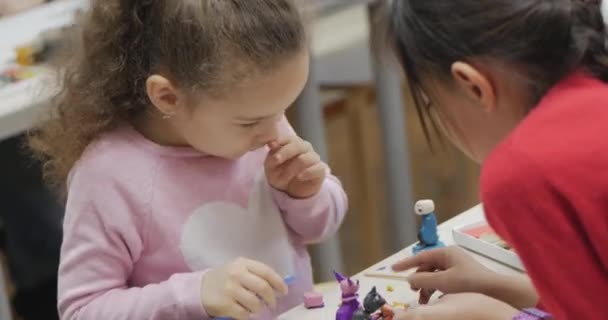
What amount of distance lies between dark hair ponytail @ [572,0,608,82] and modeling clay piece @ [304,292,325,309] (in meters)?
0.41

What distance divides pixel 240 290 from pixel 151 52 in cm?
27

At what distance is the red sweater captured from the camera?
0.83 metres

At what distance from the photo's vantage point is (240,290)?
106 cm

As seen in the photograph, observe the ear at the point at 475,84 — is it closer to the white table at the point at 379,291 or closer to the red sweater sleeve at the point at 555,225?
the red sweater sleeve at the point at 555,225

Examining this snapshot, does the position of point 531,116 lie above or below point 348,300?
above

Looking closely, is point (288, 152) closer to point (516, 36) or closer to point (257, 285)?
point (257, 285)

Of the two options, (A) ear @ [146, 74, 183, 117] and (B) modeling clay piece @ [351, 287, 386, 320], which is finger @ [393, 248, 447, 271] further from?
(A) ear @ [146, 74, 183, 117]

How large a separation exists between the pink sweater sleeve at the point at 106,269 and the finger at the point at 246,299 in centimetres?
6

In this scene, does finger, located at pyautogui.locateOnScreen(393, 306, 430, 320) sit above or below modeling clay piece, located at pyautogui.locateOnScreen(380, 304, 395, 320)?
above

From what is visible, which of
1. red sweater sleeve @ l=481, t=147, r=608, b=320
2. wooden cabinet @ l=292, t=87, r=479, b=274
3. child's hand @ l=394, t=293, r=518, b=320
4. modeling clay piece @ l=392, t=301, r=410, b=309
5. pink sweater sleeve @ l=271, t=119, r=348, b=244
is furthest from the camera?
wooden cabinet @ l=292, t=87, r=479, b=274

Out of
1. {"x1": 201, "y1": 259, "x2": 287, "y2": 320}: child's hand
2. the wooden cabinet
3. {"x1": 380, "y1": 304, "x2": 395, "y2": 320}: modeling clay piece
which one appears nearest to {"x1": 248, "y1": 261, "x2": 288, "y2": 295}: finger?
{"x1": 201, "y1": 259, "x2": 287, "y2": 320}: child's hand

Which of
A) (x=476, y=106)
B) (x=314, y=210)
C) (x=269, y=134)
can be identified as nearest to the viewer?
(x=476, y=106)

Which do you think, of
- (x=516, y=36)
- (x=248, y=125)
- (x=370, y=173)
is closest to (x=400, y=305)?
(x=248, y=125)

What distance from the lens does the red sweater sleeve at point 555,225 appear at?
83 cm
